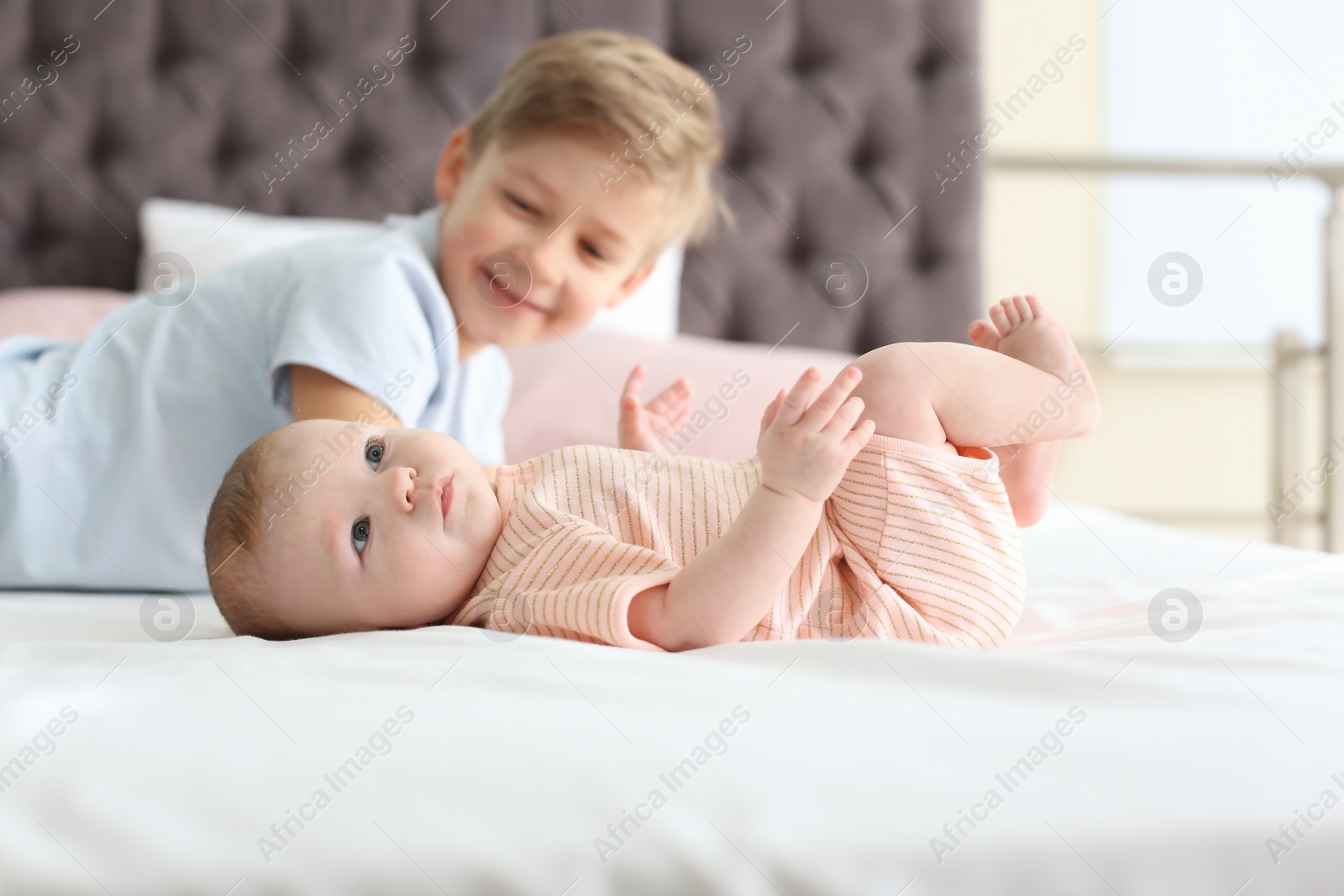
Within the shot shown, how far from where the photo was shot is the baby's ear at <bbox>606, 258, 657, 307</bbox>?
4.71 feet

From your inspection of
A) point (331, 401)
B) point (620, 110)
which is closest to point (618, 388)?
point (620, 110)

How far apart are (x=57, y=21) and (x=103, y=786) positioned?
6.07 feet

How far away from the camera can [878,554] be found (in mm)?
817

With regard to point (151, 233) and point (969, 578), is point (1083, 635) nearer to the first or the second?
point (969, 578)

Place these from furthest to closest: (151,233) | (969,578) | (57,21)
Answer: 1. (57,21)
2. (151,233)
3. (969,578)

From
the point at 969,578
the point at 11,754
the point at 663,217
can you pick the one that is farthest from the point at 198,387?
Result: the point at 969,578

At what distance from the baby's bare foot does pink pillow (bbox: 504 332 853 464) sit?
0.56m

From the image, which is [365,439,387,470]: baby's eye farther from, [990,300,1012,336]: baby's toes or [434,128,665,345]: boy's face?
[990,300,1012,336]: baby's toes

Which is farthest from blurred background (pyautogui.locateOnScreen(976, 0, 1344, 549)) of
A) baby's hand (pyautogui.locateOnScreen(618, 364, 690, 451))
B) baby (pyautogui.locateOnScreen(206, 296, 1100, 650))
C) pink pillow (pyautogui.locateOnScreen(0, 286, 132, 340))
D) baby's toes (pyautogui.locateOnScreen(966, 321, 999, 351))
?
pink pillow (pyautogui.locateOnScreen(0, 286, 132, 340))

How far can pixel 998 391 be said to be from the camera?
2.80 ft

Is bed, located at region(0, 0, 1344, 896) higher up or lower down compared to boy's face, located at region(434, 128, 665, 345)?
lower down

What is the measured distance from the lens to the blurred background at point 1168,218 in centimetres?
254

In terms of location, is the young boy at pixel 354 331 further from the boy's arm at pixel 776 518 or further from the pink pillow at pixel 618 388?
the boy's arm at pixel 776 518

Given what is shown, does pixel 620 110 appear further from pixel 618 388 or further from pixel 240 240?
pixel 240 240
